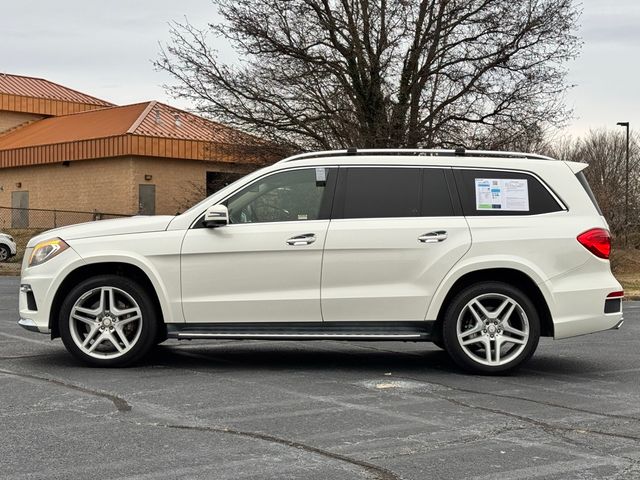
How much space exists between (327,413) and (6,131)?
1739 inches

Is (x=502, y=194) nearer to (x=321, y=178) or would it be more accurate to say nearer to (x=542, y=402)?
(x=321, y=178)

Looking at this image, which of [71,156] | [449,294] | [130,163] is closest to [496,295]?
[449,294]

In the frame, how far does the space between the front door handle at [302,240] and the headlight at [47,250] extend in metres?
1.99

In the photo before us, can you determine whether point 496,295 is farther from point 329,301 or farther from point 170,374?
point 170,374

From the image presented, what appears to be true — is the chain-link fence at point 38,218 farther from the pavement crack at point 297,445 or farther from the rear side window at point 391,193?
the pavement crack at point 297,445

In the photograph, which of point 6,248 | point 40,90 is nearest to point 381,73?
point 6,248

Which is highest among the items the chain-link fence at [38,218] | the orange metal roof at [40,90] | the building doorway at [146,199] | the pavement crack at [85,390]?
the orange metal roof at [40,90]

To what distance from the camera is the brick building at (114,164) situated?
38062 mm

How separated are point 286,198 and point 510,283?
2114 mm

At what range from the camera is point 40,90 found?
5122 cm

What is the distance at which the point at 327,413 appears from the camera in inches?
265

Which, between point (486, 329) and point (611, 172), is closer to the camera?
point (486, 329)

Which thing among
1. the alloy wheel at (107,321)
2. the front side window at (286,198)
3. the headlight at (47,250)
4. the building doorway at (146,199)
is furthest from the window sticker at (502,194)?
the building doorway at (146,199)

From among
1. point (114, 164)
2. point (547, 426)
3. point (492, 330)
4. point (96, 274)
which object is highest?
point (114, 164)
